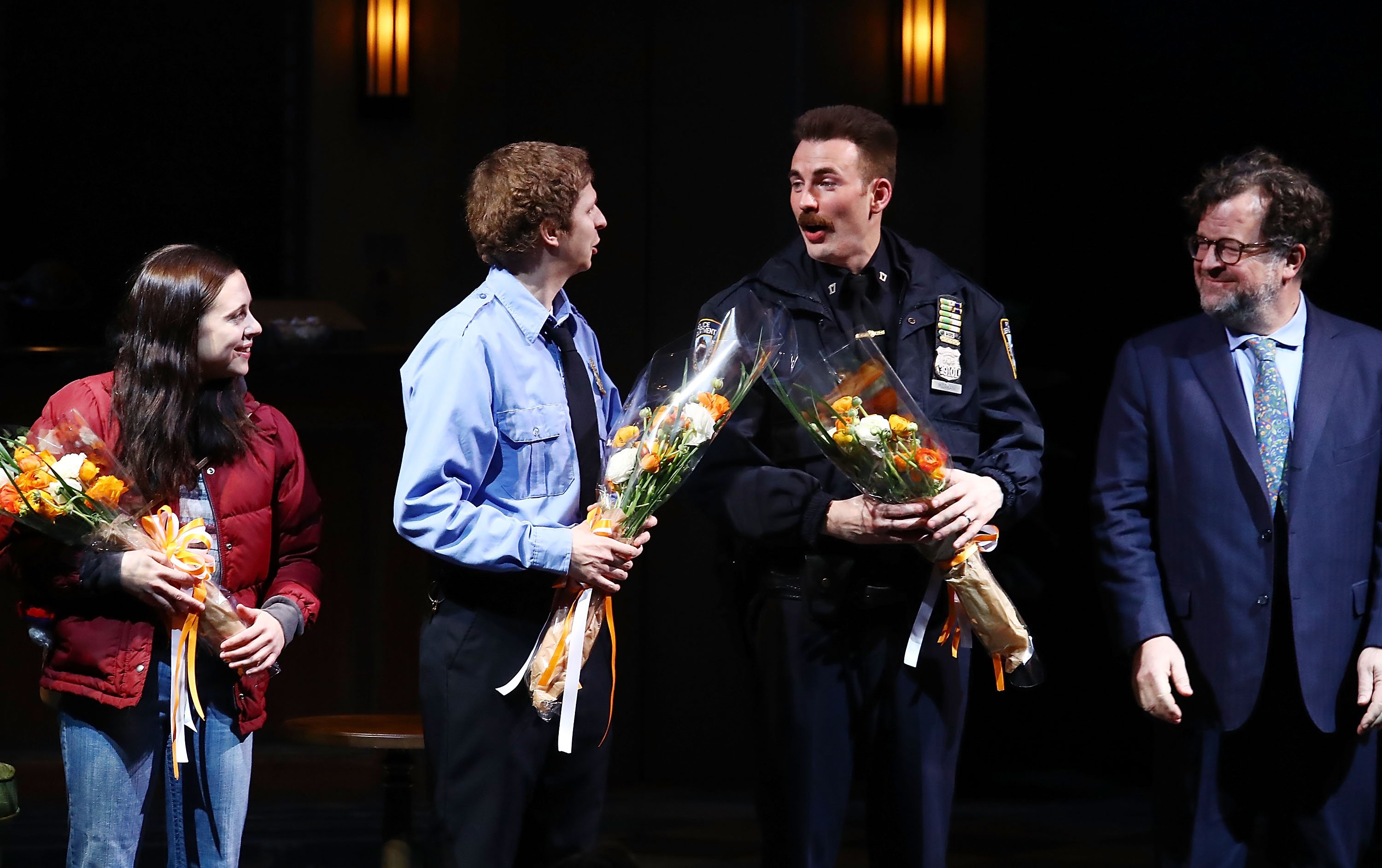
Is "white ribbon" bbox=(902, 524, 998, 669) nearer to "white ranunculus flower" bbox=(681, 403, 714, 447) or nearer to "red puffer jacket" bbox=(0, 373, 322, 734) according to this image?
"white ranunculus flower" bbox=(681, 403, 714, 447)

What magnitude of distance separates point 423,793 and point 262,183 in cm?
193

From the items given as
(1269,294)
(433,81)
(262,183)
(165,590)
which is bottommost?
(165,590)

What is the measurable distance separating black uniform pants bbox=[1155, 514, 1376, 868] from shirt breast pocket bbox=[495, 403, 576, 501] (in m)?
1.24

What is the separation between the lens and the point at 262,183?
4828 mm

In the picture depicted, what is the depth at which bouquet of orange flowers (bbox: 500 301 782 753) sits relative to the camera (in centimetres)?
261

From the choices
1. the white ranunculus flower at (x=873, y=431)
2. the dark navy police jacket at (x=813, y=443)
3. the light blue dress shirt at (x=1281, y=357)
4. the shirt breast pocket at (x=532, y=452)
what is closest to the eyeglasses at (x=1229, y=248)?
the light blue dress shirt at (x=1281, y=357)

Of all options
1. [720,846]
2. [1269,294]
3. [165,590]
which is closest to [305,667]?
[720,846]

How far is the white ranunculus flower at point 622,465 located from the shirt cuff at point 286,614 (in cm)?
63

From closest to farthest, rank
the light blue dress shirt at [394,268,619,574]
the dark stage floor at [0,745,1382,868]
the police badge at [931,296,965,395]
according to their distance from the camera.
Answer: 1. the light blue dress shirt at [394,268,619,574]
2. the police badge at [931,296,965,395]
3. the dark stage floor at [0,745,1382,868]

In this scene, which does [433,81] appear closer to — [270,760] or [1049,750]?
[270,760]

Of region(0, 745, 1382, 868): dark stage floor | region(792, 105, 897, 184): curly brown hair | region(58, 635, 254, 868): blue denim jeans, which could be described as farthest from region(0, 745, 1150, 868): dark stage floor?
region(792, 105, 897, 184): curly brown hair

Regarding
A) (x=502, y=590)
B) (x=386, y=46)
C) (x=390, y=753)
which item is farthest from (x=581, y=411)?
(x=386, y=46)

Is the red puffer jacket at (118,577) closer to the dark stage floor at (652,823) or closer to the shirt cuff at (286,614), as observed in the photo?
the shirt cuff at (286,614)

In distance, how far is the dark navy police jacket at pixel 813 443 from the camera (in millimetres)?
2816
